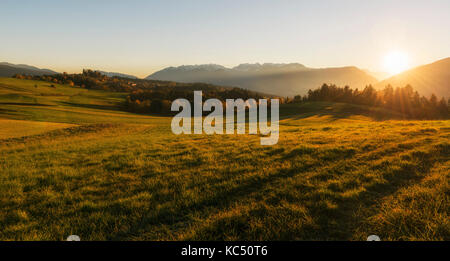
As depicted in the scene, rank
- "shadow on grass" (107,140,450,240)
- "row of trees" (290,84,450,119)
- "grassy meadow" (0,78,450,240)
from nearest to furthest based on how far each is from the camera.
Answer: "shadow on grass" (107,140,450,240) → "grassy meadow" (0,78,450,240) → "row of trees" (290,84,450,119)

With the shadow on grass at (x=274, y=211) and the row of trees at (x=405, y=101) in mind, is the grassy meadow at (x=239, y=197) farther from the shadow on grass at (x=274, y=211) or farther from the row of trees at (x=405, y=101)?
the row of trees at (x=405, y=101)

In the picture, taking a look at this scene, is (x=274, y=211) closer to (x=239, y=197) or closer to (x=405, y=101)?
(x=239, y=197)

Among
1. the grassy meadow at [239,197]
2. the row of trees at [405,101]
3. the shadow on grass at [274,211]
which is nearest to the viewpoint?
the shadow on grass at [274,211]

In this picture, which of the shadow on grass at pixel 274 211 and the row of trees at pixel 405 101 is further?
the row of trees at pixel 405 101

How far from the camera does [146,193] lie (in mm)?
6539

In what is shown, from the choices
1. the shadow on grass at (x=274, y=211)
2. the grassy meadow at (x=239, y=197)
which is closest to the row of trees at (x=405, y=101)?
the grassy meadow at (x=239, y=197)

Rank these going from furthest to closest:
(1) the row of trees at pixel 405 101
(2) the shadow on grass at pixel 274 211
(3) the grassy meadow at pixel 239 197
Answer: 1. (1) the row of trees at pixel 405 101
2. (3) the grassy meadow at pixel 239 197
3. (2) the shadow on grass at pixel 274 211

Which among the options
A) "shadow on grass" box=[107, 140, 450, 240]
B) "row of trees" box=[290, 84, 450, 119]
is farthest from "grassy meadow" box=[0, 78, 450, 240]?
"row of trees" box=[290, 84, 450, 119]

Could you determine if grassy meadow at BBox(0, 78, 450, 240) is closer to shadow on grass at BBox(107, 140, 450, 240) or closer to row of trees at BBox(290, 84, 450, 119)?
shadow on grass at BBox(107, 140, 450, 240)

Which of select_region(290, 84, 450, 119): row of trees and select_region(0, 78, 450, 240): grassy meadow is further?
select_region(290, 84, 450, 119): row of trees

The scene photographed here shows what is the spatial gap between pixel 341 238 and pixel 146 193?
536 cm

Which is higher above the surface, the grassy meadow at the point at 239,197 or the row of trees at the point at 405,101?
the row of trees at the point at 405,101

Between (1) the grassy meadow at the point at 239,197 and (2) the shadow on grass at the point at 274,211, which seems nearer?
(2) the shadow on grass at the point at 274,211
